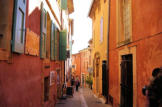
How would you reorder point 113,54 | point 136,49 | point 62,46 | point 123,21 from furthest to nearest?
point 62,46
point 113,54
point 123,21
point 136,49

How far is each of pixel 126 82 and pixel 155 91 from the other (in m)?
4.44

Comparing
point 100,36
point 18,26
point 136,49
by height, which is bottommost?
point 136,49

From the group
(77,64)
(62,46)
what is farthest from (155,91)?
(77,64)

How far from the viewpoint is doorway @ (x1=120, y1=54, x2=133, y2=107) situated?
230 inches

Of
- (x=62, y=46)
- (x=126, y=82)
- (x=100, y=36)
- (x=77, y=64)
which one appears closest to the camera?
(x=126, y=82)

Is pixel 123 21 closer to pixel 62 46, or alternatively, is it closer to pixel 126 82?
pixel 126 82

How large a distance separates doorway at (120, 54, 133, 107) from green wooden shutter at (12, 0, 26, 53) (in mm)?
3785

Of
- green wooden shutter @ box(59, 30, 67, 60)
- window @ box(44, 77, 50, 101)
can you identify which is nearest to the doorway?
window @ box(44, 77, 50, 101)

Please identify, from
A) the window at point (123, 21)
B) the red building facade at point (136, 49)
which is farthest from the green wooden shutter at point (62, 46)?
the window at point (123, 21)

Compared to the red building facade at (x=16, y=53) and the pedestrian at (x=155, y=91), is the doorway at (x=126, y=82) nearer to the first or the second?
the red building facade at (x=16, y=53)

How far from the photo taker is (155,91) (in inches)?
73.7

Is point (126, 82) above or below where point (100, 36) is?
below

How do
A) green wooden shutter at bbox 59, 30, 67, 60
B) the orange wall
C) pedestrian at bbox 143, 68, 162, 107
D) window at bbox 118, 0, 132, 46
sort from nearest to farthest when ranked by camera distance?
pedestrian at bbox 143, 68, 162, 107 < window at bbox 118, 0, 132, 46 < green wooden shutter at bbox 59, 30, 67, 60 < the orange wall

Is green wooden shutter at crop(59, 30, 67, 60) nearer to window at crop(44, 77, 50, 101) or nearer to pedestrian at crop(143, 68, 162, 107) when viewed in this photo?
window at crop(44, 77, 50, 101)
